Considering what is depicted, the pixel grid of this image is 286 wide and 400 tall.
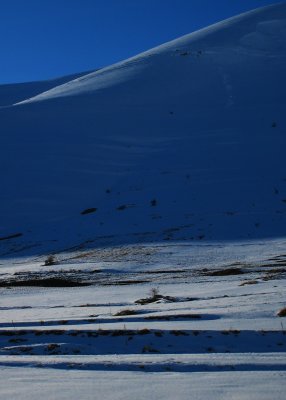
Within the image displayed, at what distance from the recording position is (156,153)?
30.7 metres

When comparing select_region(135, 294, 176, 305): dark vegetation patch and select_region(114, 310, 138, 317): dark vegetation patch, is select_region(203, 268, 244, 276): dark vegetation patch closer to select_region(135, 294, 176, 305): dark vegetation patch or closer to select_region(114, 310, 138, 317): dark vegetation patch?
select_region(135, 294, 176, 305): dark vegetation patch

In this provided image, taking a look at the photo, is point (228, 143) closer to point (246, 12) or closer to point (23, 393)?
point (23, 393)

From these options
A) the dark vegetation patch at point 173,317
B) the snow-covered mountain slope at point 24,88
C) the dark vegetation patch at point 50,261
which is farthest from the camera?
the snow-covered mountain slope at point 24,88

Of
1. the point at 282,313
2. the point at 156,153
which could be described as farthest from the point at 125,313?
the point at 156,153

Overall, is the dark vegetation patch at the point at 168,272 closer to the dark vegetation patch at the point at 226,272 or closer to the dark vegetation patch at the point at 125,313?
the dark vegetation patch at the point at 226,272

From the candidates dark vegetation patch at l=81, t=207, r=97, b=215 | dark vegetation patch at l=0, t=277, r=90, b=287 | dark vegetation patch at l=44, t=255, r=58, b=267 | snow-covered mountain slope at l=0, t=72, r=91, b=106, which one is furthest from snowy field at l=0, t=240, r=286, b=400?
snow-covered mountain slope at l=0, t=72, r=91, b=106

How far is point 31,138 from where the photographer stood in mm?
34844

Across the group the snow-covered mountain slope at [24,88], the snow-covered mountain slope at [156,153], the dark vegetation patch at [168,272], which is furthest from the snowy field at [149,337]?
the snow-covered mountain slope at [24,88]

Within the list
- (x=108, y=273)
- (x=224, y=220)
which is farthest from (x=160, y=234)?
(x=108, y=273)

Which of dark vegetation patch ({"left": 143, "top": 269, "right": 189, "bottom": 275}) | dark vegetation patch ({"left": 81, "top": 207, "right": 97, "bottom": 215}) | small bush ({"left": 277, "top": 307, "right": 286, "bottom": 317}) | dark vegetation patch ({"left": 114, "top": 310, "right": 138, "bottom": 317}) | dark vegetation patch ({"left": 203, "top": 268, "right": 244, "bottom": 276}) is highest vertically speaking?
dark vegetation patch ({"left": 81, "top": 207, "right": 97, "bottom": 215})

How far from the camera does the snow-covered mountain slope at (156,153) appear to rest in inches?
904

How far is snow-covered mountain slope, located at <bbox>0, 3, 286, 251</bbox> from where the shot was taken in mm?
22953

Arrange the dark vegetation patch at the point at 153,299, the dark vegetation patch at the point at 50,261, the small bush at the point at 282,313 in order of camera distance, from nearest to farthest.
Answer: the small bush at the point at 282,313 < the dark vegetation patch at the point at 153,299 < the dark vegetation patch at the point at 50,261

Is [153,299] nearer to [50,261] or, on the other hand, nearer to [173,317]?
[173,317]
